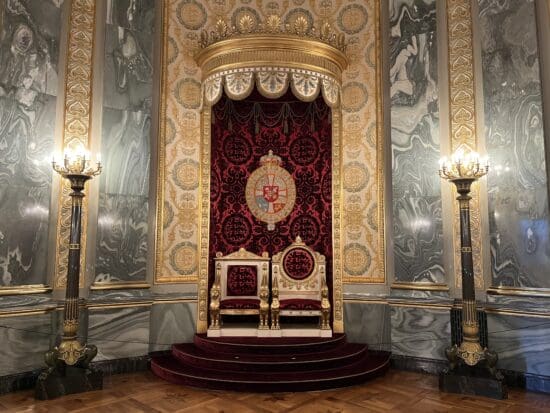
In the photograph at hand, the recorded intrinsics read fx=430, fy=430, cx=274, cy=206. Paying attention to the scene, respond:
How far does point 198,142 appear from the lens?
5168 millimetres

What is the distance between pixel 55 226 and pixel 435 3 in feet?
15.2

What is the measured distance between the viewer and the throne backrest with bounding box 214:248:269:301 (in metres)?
5.04

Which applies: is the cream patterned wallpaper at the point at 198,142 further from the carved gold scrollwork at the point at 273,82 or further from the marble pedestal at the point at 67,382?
the marble pedestal at the point at 67,382

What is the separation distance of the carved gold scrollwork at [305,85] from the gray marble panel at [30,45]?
240 cm

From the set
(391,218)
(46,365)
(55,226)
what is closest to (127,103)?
(55,226)

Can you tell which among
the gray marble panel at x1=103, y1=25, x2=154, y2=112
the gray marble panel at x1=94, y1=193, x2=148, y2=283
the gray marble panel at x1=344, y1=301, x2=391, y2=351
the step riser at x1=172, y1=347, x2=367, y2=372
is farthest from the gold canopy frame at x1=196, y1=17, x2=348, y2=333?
the step riser at x1=172, y1=347, x2=367, y2=372

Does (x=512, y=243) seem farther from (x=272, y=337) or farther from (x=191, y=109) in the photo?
(x=191, y=109)

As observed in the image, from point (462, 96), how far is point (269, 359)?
3320 millimetres

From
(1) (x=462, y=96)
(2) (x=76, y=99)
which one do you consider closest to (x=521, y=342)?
(1) (x=462, y=96)

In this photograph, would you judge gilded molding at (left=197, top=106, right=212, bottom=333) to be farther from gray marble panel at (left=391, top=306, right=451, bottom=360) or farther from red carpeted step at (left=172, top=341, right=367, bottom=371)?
gray marble panel at (left=391, top=306, right=451, bottom=360)

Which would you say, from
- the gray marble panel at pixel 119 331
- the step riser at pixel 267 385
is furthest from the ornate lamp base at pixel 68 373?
the step riser at pixel 267 385

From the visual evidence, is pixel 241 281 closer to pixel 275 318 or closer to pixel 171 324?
pixel 275 318

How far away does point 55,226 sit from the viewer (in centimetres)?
417

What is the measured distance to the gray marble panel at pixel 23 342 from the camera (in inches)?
143
